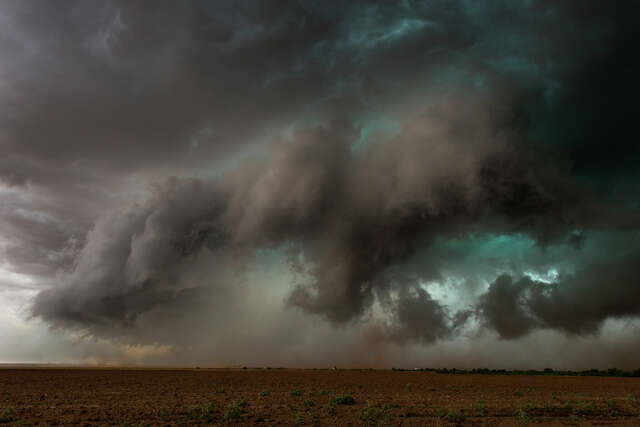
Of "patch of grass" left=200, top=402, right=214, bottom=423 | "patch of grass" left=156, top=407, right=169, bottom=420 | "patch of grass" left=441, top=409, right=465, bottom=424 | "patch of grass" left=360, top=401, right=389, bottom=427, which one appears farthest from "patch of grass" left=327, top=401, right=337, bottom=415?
"patch of grass" left=156, top=407, right=169, bottom=420

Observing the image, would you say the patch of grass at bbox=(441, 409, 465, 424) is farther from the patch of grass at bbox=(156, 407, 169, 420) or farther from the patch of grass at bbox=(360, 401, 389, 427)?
the patch of grass at bbox=(156, 407, 169, 420)

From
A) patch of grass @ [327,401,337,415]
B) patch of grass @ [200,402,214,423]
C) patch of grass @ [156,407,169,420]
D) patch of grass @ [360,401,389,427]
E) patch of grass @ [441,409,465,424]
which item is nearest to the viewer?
patch of grass @ [360,401,389,427]

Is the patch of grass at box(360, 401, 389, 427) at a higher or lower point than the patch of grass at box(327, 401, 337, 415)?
higher

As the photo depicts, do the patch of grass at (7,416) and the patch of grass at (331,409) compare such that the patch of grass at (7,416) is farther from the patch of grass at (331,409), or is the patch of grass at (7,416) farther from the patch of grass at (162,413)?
the patch of grass at (331,409)

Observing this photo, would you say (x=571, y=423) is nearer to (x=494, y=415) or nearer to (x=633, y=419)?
(x=494, y=415)

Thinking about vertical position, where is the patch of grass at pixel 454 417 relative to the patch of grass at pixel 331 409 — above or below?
above

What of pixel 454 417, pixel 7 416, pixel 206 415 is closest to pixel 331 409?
pixel 454 417

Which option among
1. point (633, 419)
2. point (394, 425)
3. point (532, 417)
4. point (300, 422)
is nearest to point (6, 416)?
point (300, 422)

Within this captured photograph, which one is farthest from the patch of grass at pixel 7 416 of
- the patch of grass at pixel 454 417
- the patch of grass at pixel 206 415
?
the patch of grass at pixel 454 417

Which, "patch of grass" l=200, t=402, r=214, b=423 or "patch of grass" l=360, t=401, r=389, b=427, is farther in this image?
"patch of grass" l=200, t=402, r=214, b=423

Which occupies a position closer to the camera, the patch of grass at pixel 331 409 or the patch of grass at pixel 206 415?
the patch of grass at pixel 206 415

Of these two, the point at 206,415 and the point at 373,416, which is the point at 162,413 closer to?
the point at 206,415

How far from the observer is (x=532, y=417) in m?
30.4

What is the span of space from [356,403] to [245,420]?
13.3 meters
